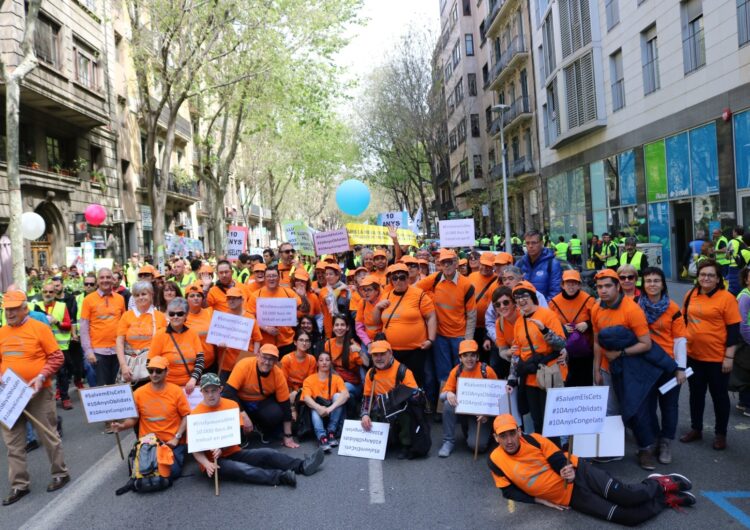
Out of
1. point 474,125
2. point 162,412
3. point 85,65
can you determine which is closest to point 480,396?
point 162,412

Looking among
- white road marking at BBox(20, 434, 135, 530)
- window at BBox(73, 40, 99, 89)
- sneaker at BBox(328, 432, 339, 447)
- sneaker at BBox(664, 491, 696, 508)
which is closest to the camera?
sneaker at BBox(664, 491, 696, 508)

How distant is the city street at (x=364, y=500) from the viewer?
15.5ft

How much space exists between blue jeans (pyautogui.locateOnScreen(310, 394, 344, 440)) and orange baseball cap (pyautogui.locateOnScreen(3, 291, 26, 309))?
315 cm

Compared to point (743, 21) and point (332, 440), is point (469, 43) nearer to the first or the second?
point (743, 21)

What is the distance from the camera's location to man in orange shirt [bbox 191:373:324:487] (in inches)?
221

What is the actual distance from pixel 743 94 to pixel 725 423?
38.0ft

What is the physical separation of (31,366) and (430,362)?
167 inches

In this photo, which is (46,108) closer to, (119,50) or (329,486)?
(119,50)

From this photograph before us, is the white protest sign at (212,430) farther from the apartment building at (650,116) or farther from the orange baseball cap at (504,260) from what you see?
the apartment building at (650,116)

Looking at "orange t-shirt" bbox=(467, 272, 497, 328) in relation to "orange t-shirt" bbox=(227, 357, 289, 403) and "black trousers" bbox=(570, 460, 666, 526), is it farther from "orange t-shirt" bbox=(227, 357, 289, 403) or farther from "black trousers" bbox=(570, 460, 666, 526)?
"black trousers" bbox=(570, 460, 666, 526)

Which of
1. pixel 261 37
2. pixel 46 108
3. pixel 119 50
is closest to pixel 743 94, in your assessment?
pixel 261 37

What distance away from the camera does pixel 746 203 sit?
14641mm

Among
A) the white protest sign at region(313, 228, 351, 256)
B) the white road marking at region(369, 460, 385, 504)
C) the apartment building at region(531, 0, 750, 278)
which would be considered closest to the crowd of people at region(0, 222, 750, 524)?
the white road marking at region(369, 460, 385, 504)

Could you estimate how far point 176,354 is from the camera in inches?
250
